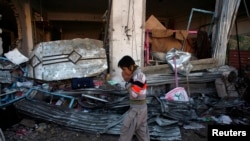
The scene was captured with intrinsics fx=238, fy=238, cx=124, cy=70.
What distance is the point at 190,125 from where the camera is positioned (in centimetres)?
450

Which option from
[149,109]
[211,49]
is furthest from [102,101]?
[211,49]

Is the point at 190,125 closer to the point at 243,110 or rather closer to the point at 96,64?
the point at 243,110

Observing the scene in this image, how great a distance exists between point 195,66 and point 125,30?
1.97 metres

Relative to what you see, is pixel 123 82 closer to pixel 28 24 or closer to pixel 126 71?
pixel 126 71

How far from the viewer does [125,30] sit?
5891 millimetres

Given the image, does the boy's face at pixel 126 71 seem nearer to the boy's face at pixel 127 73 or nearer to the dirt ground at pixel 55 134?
the boy's face at pixel 127 73

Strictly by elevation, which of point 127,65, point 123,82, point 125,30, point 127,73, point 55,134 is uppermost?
point 125,30

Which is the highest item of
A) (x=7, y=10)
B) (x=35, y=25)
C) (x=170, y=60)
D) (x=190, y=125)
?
(x=7, y=10)

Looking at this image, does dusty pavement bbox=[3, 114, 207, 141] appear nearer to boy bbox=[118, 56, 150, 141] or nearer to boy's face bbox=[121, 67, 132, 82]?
boy bbox=[118, 56, 150, 141]

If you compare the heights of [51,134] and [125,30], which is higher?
[125,30]

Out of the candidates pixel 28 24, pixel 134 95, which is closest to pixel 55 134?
pixel 134 95

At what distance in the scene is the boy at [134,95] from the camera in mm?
3008

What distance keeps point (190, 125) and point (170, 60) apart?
180 centimetres

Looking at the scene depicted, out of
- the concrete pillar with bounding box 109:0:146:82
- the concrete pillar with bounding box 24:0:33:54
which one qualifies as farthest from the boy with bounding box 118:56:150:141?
the concrete pillar with bounding box 24:0:33:54
